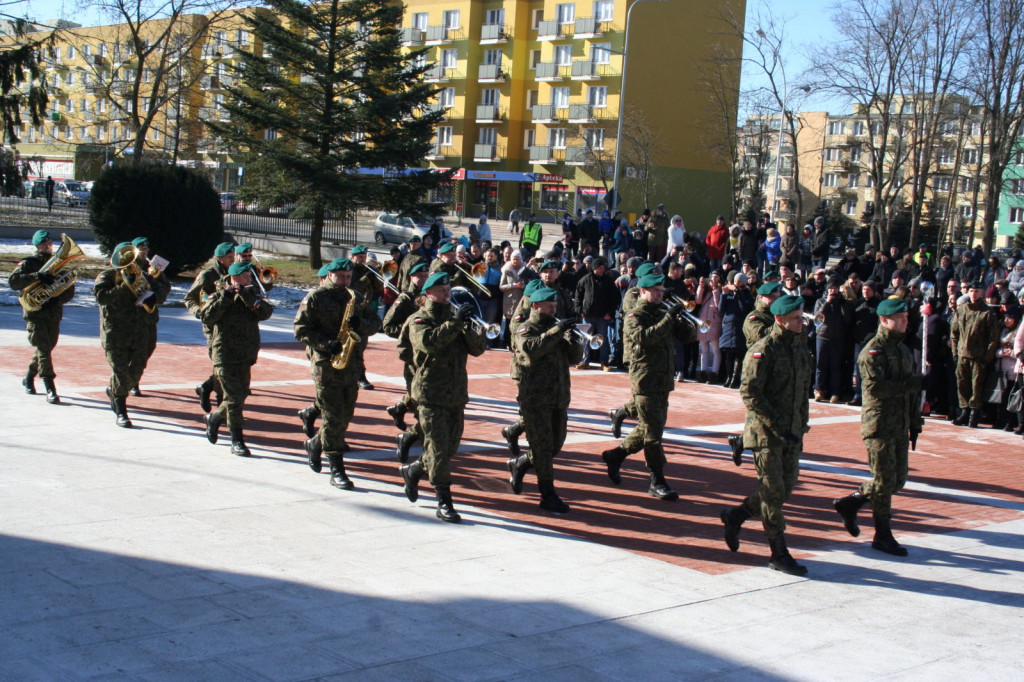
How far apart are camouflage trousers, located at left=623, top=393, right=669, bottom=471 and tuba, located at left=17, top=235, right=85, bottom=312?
262 inches

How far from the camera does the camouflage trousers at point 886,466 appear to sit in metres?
7.91

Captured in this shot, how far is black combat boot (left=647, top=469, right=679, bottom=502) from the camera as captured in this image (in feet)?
30.7

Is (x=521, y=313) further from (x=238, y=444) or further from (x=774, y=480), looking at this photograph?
(x=774, y=480)

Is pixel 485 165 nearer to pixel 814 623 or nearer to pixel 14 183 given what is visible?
pixel 14 183

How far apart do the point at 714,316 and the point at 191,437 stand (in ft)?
29.7

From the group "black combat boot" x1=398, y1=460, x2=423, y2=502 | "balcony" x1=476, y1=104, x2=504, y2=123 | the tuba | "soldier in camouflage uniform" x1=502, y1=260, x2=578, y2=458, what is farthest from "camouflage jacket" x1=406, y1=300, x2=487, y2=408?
"balcony" x1=476, y1=104, x2=504, y2=123

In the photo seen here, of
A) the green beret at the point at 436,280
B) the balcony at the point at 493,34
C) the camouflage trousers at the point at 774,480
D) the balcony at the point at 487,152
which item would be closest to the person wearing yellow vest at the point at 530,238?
the green beret at the point at 436,280

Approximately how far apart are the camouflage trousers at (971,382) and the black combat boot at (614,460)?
698cm

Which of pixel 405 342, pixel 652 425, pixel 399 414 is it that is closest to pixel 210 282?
pixel 399 414

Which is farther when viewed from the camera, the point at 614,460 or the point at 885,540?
the point at 614,460

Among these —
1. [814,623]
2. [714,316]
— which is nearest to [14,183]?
[714,316]

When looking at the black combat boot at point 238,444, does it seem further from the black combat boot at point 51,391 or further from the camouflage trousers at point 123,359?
the black combat boot at point 51,391

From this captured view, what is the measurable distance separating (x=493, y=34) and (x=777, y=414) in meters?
61.2

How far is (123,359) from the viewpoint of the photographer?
36.0 ft
